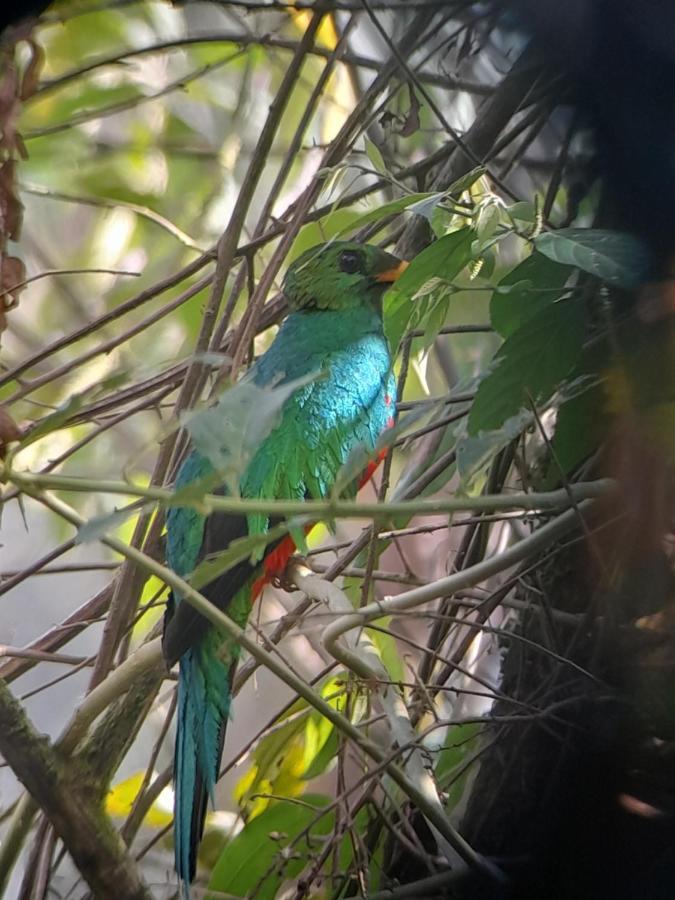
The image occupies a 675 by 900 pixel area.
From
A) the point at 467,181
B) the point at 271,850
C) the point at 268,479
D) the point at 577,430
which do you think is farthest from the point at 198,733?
the point at 467,181

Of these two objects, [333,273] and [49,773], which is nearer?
[49,773]

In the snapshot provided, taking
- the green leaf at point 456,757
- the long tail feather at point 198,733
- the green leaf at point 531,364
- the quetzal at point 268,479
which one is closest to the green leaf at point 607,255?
the green leaf at point 531,364

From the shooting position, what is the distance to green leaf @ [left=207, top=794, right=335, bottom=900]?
0.99 metres

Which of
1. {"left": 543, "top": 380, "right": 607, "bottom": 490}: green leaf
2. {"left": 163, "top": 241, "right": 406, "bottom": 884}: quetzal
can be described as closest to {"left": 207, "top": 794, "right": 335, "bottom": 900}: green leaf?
{"left": 163, "top": 241, "right": 406, "bottom": 884}: quetzal

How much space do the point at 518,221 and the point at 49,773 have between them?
0.64 meters

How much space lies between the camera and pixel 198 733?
3.71ft

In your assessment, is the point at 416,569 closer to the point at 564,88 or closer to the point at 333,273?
the point at 333,273

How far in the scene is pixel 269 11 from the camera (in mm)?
1222

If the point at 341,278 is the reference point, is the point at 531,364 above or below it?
below

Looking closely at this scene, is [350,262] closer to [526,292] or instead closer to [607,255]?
[526,292]

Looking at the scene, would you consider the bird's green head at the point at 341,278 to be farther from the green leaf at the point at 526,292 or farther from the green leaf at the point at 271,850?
the green leaf at the point at 271,850

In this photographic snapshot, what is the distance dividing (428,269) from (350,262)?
50 centimetres

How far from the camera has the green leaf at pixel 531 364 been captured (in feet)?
2.91

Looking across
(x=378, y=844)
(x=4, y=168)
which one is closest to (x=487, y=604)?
(x=378, y=844)
